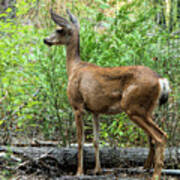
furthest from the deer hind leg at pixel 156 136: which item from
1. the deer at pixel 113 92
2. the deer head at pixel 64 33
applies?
the deer head at pixel 64 33

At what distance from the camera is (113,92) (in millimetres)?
5402

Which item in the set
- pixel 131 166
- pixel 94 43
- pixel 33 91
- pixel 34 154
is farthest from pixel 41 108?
pixel 131 166

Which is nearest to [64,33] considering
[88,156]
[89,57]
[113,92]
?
[89,57]

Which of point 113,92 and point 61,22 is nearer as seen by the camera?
point 113,92

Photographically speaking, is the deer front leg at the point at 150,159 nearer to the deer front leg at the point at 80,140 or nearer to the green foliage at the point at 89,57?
the green foliage at the point at 89,57

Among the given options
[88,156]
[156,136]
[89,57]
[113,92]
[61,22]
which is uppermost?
[61,22]

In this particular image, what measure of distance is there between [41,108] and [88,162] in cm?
200

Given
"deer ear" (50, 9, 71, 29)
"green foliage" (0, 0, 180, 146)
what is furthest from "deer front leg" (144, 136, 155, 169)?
"deer ear" (50, 9, 71, 29)

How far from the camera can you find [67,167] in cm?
613

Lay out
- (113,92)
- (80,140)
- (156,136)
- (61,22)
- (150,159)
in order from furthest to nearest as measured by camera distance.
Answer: (61,22) < (80,140) < (150,159) < (113,92) < (156,136)

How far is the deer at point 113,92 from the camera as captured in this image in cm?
496

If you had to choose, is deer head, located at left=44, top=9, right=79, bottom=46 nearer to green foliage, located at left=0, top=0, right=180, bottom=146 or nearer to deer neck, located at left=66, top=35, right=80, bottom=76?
Result: deer neck, located at left=66, top=35, right=80, bottom=76

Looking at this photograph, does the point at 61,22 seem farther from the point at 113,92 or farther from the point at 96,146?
the point at 96,146

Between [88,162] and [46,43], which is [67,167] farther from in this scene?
[46,43]
